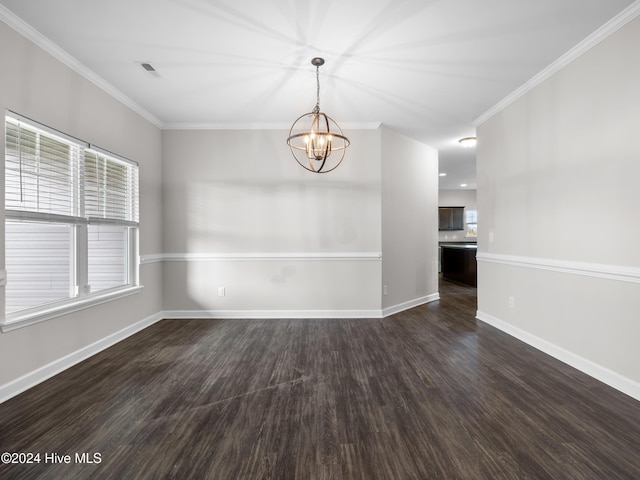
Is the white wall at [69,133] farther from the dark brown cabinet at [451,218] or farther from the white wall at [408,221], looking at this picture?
the dark brown cabinet at [451,218]

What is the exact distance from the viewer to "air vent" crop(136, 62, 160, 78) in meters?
2.80

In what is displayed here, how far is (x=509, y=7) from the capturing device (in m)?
2.09

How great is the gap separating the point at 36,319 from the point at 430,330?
3783mm

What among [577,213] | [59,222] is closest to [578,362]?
[577,213]

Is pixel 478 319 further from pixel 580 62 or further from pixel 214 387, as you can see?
pixel 214 387

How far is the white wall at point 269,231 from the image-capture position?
423 centimetres

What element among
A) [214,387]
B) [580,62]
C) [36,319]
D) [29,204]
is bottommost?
[214,387]

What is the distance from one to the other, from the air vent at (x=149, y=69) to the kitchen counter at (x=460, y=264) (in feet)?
20.7

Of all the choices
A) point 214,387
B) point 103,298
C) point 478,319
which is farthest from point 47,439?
point 478,319

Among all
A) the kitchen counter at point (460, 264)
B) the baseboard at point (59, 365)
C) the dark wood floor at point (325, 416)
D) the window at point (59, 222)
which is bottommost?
the dark wood floor at point (325, 416)

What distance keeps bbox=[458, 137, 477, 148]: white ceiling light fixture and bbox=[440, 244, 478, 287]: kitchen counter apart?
2.36m

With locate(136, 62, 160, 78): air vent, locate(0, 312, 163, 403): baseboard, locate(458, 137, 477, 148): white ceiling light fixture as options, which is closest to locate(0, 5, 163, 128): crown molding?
locate(136, 62, 160, 78): air vent

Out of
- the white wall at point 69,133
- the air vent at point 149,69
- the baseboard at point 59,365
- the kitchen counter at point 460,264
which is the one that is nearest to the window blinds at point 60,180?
the white wall at point 69,133

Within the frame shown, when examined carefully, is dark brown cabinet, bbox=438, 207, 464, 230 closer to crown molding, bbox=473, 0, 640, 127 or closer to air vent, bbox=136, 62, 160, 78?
crown molding, bbox=473, 0, 640, 127
